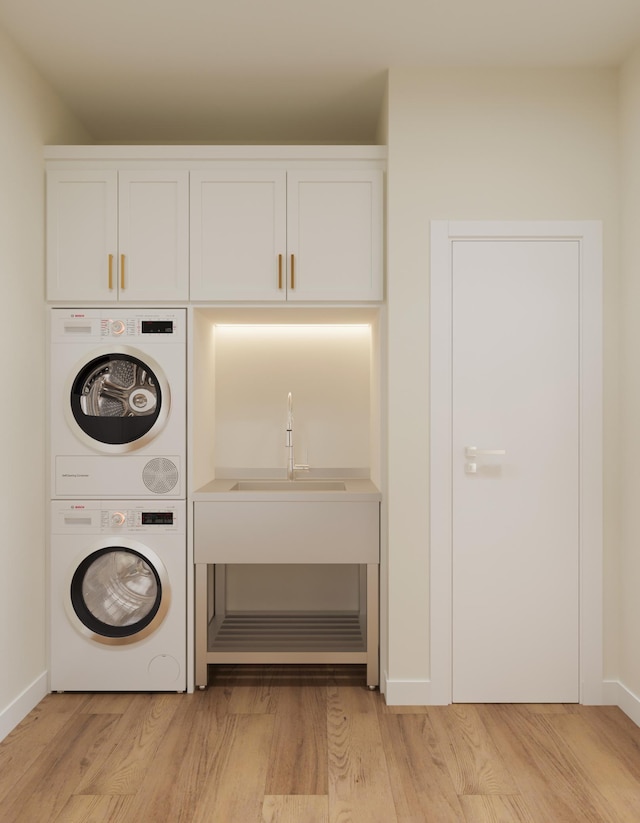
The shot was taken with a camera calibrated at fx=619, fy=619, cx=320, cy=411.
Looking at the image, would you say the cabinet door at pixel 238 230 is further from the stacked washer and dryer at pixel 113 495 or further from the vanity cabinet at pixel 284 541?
the vanity cabinet at pixel 284 541

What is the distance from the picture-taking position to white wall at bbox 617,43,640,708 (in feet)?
8.33

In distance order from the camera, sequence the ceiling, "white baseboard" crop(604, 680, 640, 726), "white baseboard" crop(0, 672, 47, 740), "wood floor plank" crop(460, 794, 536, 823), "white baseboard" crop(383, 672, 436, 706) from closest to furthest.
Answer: "wood floor plank" crop(460, 794, 536, 823), the ceiling, "white baseboard" crop(0, 672, 47, 740), "white baseboard" crop(604, 680, 640, 726), "white baseboard" crop(383, 672, 436, 706)

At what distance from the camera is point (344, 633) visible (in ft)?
10.2

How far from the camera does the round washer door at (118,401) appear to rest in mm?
2742

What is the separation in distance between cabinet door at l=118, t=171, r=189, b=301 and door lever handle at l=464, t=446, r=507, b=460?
1.41m

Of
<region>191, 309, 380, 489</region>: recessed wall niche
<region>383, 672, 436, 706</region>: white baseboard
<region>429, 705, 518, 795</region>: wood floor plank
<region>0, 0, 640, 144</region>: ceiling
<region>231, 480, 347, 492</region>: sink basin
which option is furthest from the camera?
<region>191, 309, 380, 489</region>: recessed wall niche

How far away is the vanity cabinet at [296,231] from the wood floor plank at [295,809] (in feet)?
6.28

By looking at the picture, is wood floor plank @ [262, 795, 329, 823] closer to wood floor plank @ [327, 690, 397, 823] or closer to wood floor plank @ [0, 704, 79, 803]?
wood floor plank @ [327, 690, 397, 823]

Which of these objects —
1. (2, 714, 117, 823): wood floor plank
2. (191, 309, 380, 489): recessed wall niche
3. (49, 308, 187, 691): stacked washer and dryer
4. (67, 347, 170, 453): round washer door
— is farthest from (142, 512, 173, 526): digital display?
(2, 714, 117, 823): wood floor plank

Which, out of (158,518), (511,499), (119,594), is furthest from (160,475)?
(511,499)

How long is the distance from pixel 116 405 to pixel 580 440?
80.6 inches

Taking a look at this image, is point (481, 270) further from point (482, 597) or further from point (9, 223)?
point (9, 223)

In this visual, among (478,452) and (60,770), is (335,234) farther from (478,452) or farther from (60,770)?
(60,770)

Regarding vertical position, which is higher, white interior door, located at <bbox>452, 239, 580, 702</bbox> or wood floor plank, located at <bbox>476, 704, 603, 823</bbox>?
white interior door, located at <bbox>452, 239, 580, 702</bbox>
